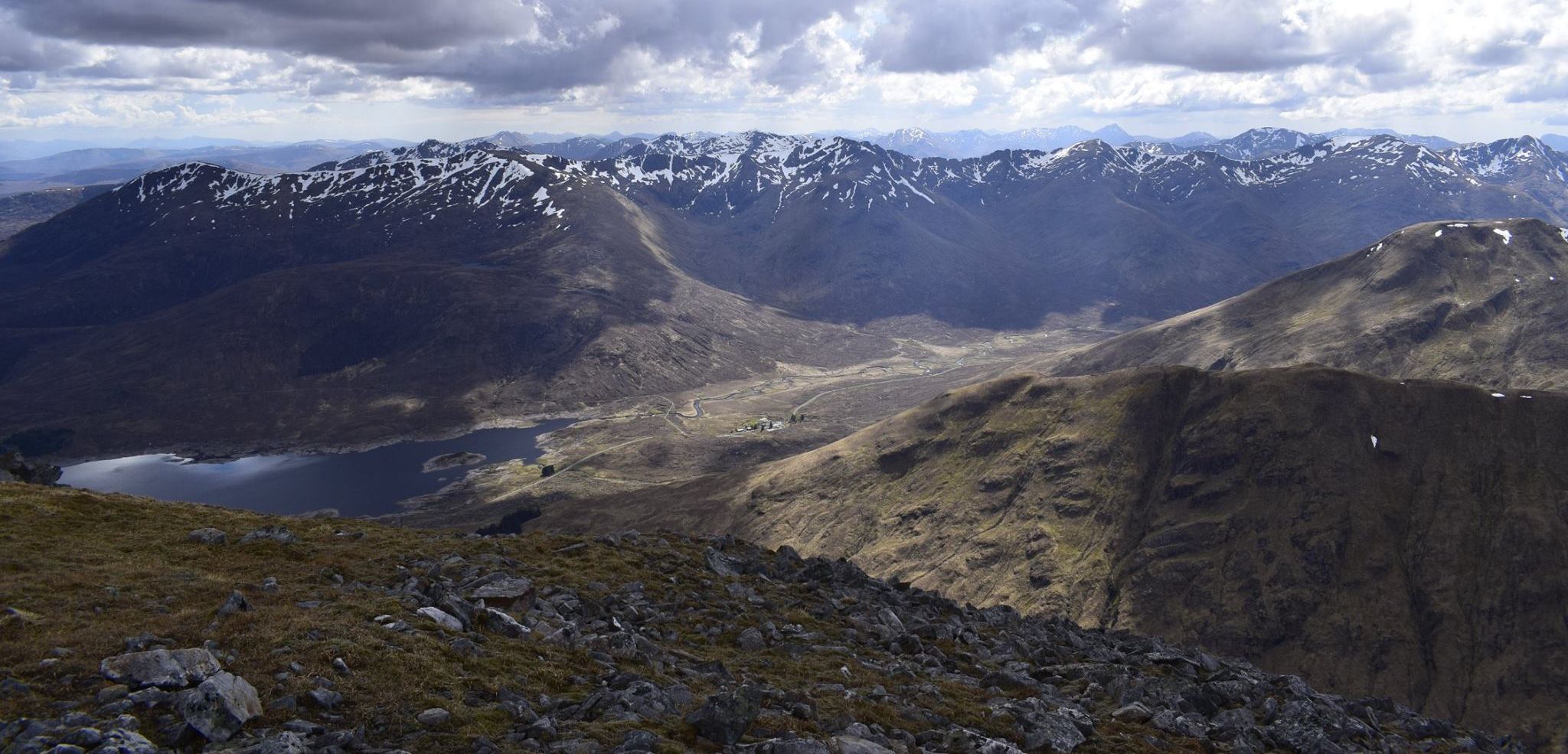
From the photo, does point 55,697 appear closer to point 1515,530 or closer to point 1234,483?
point 1234,483

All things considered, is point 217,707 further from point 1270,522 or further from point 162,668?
point 1270,522

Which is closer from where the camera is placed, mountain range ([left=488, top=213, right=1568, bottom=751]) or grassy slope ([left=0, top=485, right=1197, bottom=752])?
grassy slope ([left=0, top=485, right=1197, bottom=752])

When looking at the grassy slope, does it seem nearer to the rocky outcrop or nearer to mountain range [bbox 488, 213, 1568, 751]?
the rocky outcrop

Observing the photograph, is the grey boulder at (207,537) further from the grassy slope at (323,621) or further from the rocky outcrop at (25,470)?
the rocky outcrop at (25,470)

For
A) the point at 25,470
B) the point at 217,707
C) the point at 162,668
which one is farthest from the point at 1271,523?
the point at 25,470

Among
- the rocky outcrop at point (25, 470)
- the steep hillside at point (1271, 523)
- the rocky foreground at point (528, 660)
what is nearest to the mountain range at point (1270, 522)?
the steep hillside at point (1271, 523)

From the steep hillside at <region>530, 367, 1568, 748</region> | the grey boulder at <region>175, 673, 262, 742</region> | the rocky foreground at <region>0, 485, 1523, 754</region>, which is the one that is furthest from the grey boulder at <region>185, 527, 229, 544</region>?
the steep hillside at <region>530, 367, 1568, 748</region>
